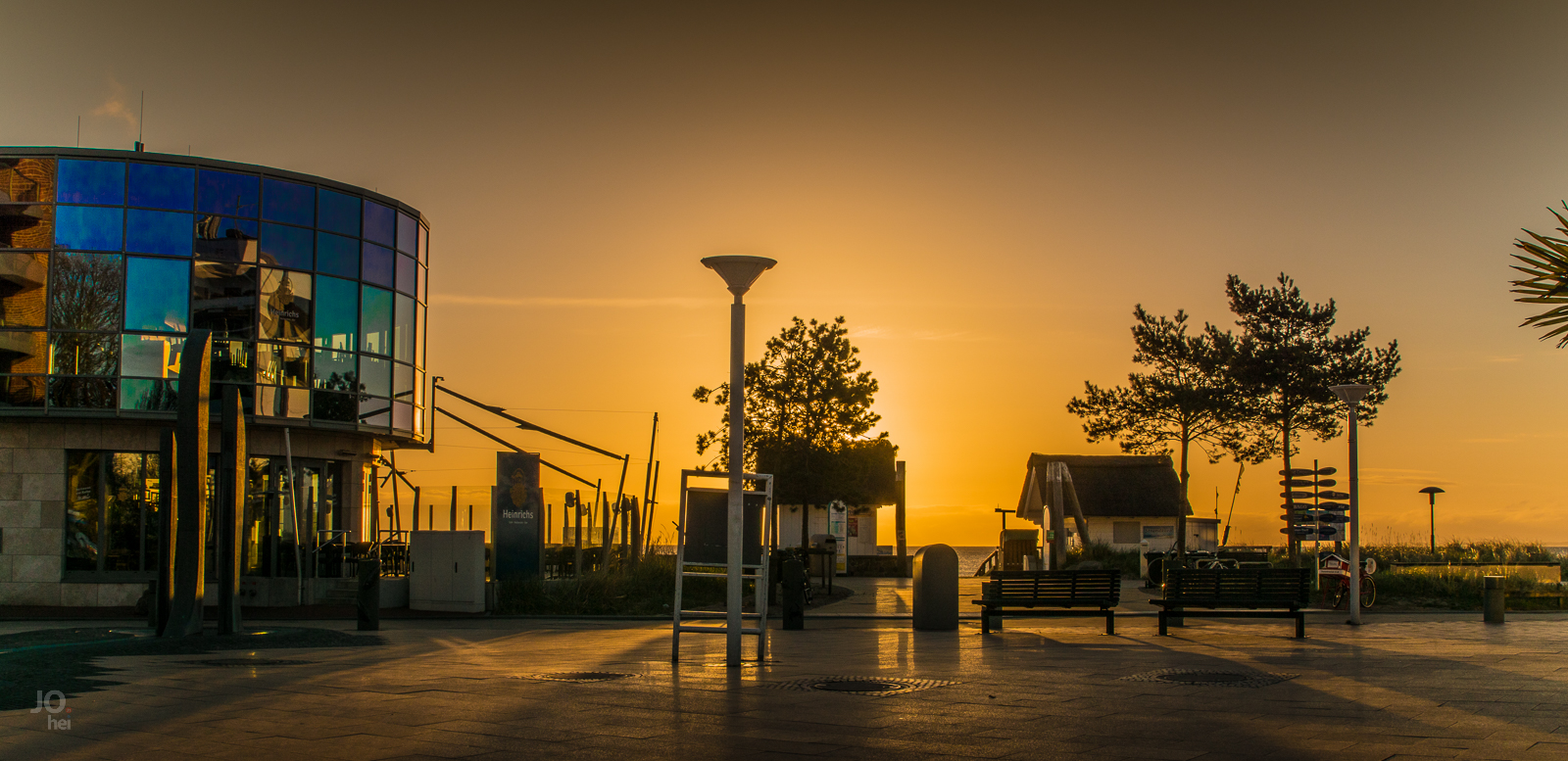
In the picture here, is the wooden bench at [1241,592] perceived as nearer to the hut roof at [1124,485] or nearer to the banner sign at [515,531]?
the banner sign at [515,531]

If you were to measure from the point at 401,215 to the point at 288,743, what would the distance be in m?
23.8

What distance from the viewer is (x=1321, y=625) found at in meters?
18.4

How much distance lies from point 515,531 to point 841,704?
16.8 meters

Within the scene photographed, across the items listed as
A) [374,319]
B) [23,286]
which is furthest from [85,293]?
[374,319]

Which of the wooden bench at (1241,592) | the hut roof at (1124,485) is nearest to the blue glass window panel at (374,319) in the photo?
the wooden bench at (1241,592)

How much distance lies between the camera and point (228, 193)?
2661cm

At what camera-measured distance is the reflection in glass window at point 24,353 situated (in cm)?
2491

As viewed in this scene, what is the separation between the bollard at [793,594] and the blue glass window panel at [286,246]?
14.3 m

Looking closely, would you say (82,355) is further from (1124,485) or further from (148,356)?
(1124,485)

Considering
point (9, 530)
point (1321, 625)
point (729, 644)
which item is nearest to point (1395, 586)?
point (1321, 625)

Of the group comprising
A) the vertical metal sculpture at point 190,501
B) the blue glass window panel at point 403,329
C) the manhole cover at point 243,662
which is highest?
the blue glass window panel at point 403,329

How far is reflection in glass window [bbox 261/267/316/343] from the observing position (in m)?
26.8

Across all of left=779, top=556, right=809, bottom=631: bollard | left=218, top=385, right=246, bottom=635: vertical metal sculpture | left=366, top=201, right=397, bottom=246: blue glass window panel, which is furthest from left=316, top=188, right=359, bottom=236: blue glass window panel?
left=779, top=556, right=809, bottom=631: bollard

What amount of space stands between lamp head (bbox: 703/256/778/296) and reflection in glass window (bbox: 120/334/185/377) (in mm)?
17062
